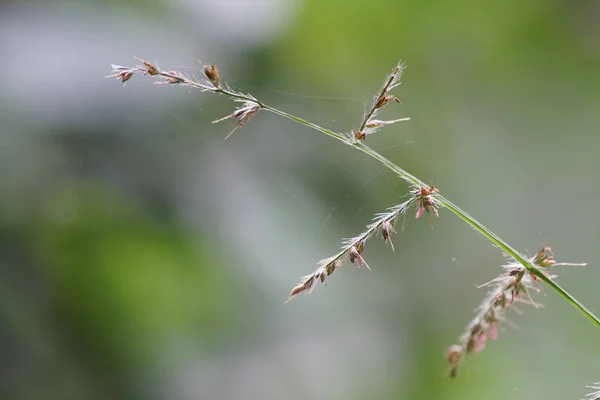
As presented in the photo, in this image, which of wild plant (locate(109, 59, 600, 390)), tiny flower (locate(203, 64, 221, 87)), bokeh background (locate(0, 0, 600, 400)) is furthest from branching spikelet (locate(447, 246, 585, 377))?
bokeh background (locate(0, 0, 600, 400))

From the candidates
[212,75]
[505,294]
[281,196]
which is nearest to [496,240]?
[505,294]

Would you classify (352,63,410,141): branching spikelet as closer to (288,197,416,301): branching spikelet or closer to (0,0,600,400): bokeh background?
(288,197,416,301): branching spikelet

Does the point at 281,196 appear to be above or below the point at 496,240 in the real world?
above

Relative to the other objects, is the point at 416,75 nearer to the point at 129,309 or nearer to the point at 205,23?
the point at 205,23

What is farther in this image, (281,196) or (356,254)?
(281,196)

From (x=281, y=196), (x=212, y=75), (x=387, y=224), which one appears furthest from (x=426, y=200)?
(x=281, y=196)

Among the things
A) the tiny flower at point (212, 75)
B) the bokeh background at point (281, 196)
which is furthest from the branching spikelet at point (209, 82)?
the bokeh background at point (281, 196)

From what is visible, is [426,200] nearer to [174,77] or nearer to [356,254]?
[356,254]

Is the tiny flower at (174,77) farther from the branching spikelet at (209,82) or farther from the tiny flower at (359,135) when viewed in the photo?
the tiny flower at (359,135)
